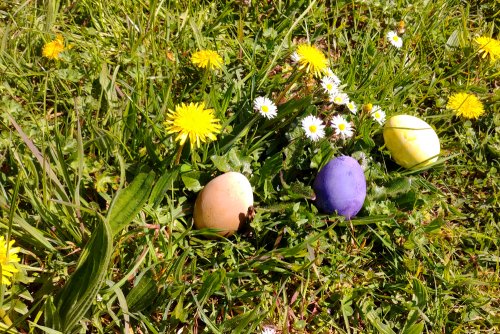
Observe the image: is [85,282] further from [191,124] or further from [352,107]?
[352,107]

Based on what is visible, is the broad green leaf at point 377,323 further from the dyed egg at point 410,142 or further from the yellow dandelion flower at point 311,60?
the yellow dandelion flower at point 311,60

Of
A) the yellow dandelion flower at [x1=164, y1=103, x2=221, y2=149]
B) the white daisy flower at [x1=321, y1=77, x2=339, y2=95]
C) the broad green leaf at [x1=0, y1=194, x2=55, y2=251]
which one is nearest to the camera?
the broad green leaf at [x1=0, y1=194, x2=55, y2=251]

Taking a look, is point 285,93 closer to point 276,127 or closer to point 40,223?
point 276,127

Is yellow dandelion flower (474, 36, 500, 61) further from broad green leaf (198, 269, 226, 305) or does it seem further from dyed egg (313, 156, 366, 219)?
broad green leaf (198, 269, 226, 305)

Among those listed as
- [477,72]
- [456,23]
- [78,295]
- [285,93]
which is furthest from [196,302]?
[456,23]

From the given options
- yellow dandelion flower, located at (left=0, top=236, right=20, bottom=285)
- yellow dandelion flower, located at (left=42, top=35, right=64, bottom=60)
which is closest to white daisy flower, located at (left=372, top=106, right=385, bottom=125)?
yellow dandelion flower, located at (left=42, top=35, right=64, bottom=60)
